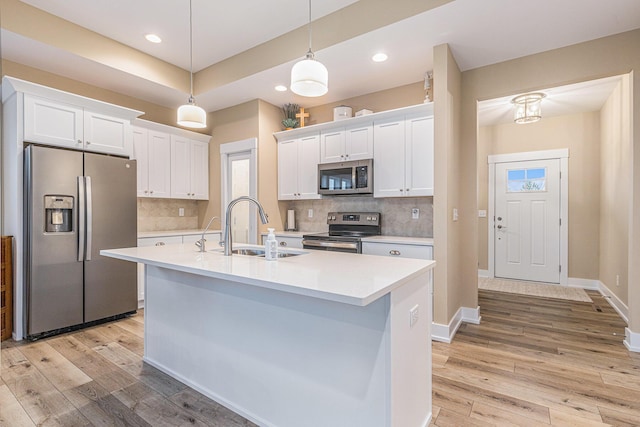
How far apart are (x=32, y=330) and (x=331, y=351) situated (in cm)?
306

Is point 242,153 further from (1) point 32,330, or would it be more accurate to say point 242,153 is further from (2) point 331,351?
(2) point 331,351

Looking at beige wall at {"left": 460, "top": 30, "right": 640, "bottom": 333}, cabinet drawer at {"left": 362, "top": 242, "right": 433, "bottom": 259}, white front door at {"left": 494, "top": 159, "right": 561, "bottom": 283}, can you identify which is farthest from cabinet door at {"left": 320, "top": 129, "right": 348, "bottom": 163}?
white front door at {"left": 494, "top": 159, "right": 561, "bottom": 283}

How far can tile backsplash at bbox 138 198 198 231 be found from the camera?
14.5ft

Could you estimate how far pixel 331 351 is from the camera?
5.06 ft

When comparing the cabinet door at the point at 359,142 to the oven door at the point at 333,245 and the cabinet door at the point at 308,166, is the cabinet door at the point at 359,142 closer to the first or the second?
the cabinet door at the point at 308,166

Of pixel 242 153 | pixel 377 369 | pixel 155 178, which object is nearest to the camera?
pixel 377 369

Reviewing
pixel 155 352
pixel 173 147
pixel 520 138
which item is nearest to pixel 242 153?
pixel 173 147

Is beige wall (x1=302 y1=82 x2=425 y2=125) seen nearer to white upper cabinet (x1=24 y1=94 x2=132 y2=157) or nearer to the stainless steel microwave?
the stainless steel microwave

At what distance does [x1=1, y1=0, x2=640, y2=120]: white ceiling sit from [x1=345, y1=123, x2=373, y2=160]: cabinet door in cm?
57

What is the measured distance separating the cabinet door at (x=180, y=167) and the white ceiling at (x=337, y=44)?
0.84 meters

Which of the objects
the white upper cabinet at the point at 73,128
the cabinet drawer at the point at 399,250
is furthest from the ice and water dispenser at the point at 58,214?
the cabinet drawer at the point at 399,250

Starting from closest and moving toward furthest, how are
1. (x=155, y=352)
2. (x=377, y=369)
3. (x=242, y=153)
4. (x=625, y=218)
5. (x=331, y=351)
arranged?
(x=377, y=369) < (x=331, y=351) < (x=155, y=352) < (x=625, y=218) < (x=242, y=153)

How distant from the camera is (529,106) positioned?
4172mm

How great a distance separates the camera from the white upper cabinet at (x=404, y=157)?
11.1 feet
